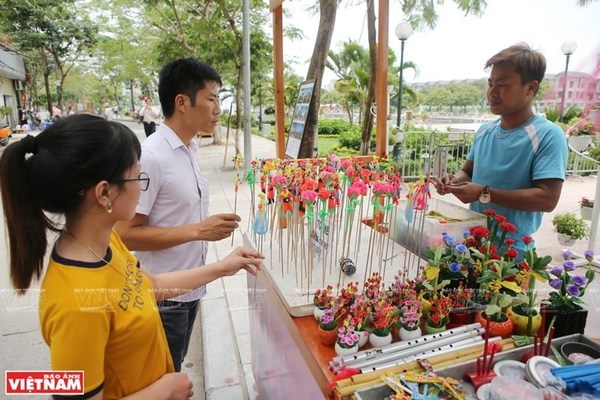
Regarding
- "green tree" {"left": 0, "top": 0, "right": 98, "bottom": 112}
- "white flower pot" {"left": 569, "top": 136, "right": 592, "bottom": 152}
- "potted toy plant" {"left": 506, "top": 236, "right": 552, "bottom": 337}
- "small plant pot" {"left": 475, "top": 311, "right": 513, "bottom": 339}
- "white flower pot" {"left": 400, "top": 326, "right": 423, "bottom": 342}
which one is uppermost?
"green tree" {"left": 0, "top": 0, "right": 98, "bottom": 112}

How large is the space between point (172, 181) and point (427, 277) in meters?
1.02

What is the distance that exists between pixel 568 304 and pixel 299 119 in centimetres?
274

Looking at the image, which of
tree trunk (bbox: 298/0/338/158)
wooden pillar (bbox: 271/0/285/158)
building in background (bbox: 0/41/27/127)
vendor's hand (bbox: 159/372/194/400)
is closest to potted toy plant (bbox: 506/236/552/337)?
vendor's hand (bbox: 159/372/194/400)

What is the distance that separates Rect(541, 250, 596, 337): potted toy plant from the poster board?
2.41m

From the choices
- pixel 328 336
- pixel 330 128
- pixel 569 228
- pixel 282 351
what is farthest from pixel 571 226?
pixel 330 128

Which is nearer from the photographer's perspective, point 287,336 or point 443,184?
point 287,336

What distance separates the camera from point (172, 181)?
153 centimetres

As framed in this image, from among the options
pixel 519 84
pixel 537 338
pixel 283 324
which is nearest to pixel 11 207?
pixel 283 324

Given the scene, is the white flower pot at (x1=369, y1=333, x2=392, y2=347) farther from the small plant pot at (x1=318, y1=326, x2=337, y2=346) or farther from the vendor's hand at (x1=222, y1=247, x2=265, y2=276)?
the vendor's hand at (x1=222, y1=247, x2=265, y2=276)

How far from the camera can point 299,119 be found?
3562 mm

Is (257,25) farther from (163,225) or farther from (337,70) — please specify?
(163,225)

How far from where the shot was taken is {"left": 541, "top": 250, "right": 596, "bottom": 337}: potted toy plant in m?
1.17

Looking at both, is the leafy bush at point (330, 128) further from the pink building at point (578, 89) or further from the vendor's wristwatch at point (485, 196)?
the pink building at point (578, 89)

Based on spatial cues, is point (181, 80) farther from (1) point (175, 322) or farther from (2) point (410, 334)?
(2) point (410, 334)
